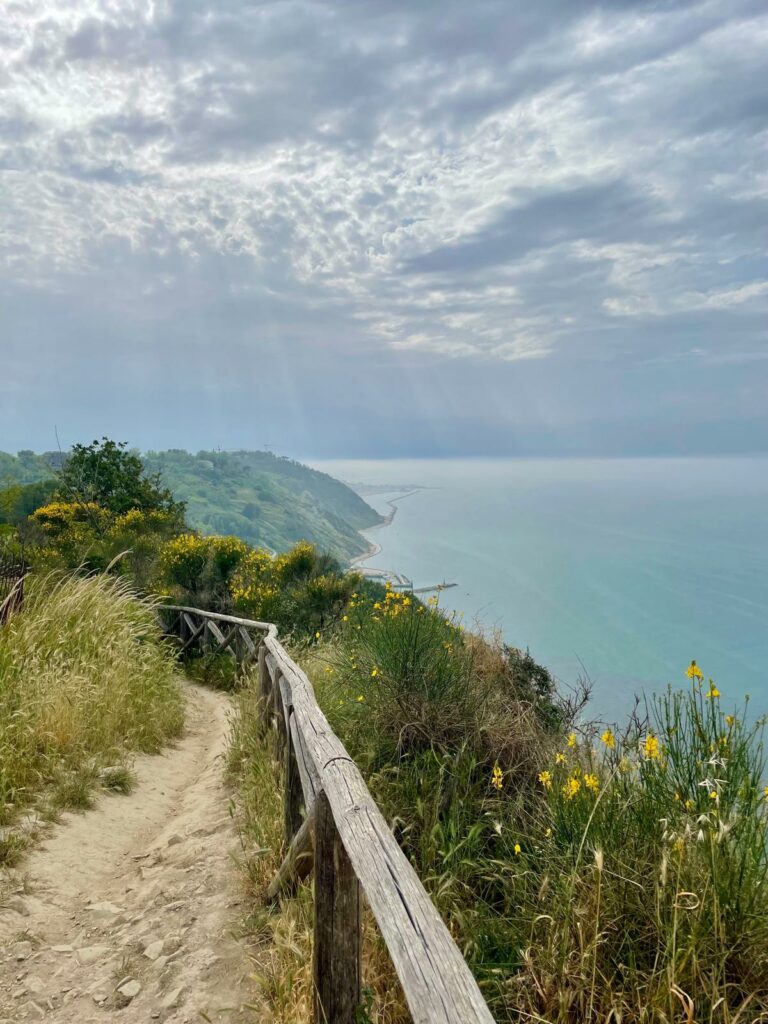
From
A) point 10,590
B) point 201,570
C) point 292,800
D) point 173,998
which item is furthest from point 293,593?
point 173,998

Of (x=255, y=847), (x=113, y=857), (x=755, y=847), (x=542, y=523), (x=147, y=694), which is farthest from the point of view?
(x=542, y=523)

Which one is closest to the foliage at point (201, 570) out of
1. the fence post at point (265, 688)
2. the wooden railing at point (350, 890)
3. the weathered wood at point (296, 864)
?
the fence post at point (265, 688)

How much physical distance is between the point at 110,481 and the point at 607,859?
26110 mm

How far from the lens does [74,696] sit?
564 cm

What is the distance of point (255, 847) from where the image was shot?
371 centimetres

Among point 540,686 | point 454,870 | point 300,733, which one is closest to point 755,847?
point 454,870

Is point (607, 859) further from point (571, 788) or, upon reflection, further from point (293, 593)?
point (293, 593)

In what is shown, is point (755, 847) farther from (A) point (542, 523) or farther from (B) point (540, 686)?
(A) point (542, 523)

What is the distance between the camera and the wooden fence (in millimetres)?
6730

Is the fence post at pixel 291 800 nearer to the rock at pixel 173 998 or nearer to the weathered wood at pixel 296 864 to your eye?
the weathered wood at pixel 296 864

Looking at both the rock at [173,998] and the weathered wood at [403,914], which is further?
the rock at [173,998]

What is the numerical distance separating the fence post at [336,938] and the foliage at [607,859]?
524 mm

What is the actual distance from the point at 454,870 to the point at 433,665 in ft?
5.22

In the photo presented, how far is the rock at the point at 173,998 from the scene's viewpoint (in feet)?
9.05
